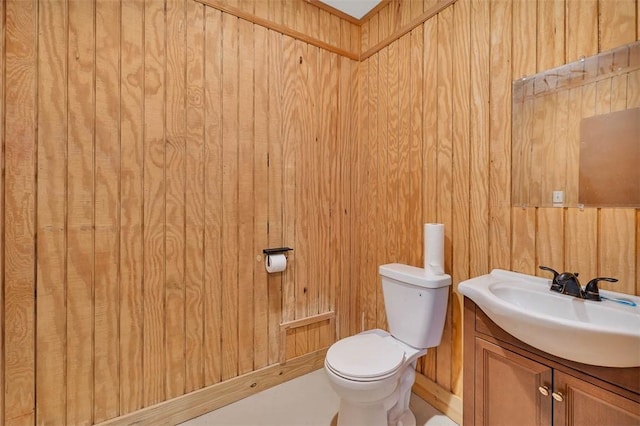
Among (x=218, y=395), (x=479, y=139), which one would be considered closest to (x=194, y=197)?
(x=218, y=395)

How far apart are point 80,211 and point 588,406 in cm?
207

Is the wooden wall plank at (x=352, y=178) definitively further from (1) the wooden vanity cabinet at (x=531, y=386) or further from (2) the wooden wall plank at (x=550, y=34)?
(2) the wooden wall plank at (x=550, y=34)

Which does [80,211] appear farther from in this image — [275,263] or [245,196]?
[275,263]

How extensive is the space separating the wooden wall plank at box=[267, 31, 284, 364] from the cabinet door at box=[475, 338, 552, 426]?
112 cm

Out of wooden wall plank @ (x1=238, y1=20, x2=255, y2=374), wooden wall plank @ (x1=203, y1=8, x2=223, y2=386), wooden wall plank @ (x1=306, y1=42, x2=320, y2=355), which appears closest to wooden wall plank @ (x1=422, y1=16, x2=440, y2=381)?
wooden wall plank @ (x1=306, y1=42, x2=320, y2=355)

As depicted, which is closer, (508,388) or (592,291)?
(592,291)

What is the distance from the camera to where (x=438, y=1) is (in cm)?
169

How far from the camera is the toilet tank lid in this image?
4.92 ft

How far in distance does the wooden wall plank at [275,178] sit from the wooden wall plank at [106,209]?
77cm

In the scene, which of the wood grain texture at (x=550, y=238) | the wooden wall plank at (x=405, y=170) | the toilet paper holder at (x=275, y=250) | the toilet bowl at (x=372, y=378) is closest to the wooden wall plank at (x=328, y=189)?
the toilet paper holder at (x=275, y=250)

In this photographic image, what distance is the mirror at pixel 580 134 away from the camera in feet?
3.55

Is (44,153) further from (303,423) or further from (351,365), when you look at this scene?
(303,423)

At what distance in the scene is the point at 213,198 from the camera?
1681 mm

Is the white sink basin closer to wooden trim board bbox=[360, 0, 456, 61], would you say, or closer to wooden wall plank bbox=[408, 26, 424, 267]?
wooden wall plank bbox=[408, 26, 424, 267]
